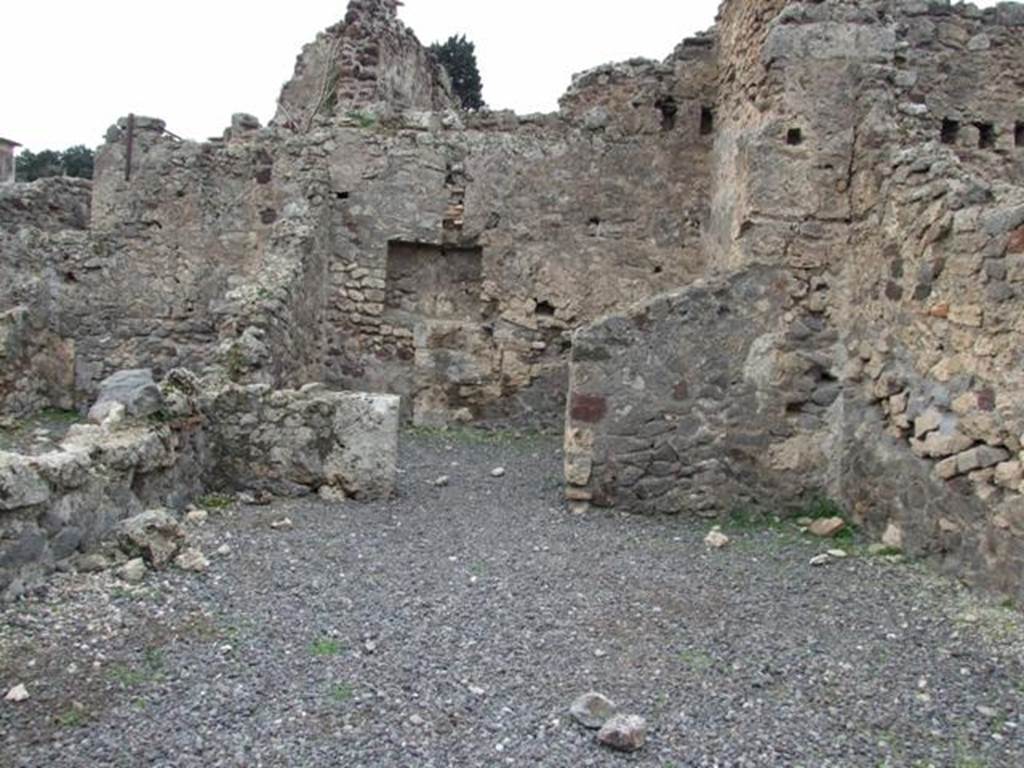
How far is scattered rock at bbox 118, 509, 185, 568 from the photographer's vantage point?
4797 millimetres

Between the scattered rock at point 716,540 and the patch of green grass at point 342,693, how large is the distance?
122 inches

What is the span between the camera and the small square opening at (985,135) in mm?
9648

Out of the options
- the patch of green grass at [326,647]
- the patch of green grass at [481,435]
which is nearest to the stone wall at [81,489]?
the patch of green grass at [326,647]

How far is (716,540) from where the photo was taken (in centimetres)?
608

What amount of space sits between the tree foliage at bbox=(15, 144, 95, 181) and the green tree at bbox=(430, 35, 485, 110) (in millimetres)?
18905

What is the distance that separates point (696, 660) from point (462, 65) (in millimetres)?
30978

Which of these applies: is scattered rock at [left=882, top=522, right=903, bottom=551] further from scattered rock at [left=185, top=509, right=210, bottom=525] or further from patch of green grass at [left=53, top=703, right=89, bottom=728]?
patch of green grass at [left=53, top=703, right=89, bottom=728]

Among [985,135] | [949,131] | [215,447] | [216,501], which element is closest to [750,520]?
[216,501]

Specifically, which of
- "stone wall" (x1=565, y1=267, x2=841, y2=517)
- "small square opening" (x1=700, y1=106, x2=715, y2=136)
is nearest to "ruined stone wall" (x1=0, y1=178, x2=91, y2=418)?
"stone wall" (x1=565, y1=267, x2=841, y2=517)

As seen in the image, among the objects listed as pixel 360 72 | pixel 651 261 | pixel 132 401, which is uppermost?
pixel 360 72

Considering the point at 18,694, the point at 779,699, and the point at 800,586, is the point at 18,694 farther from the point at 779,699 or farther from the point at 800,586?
the point at 800,586

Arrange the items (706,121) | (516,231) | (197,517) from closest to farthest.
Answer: (197,517), (706,121), (516,231)

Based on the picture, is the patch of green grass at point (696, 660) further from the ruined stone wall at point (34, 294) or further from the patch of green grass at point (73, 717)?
the ruined stone wall at point (34, 294)

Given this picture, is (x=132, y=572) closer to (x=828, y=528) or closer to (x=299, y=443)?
(x=299, y=443)
